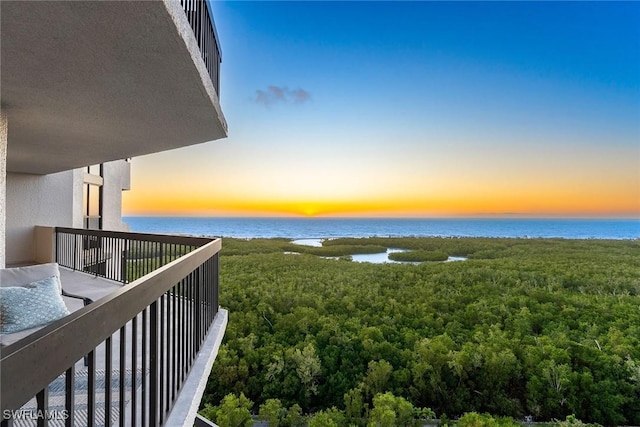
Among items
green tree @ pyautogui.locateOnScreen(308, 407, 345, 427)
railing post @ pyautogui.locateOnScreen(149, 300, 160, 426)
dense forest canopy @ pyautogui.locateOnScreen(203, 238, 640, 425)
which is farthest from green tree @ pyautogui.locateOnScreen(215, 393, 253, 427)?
railing post @ pyautogui.locateOnScreen(149, 300, 160, 426)

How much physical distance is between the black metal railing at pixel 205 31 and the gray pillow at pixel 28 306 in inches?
90.2

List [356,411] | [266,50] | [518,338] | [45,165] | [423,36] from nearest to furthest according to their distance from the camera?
[45,165]
[356,411]
[518,338]
[423,36]
[266,50]

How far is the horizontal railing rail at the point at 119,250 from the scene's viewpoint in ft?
15.3

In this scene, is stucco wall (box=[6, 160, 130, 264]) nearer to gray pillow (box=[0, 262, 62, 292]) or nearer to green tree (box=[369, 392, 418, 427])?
gray pillow (box=[0, 262, 62, 292])

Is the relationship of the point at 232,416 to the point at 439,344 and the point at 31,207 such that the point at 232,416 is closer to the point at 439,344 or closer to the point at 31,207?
the point at 439,344

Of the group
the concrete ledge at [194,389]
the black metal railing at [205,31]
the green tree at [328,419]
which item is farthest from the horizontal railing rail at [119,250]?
the green tree at [328,419]

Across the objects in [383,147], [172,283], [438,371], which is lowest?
[438,371]

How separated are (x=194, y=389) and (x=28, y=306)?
4.55 ft

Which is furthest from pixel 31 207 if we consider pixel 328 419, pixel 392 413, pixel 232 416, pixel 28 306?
pixel 392 413

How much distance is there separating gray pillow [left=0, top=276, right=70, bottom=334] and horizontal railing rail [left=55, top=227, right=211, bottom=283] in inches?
56.8

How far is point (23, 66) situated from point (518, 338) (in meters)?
11.0

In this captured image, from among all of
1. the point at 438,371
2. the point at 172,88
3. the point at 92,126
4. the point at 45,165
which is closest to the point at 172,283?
the point at 172,88

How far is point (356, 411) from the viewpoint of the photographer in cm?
720

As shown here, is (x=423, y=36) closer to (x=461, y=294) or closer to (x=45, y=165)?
(x=461, y=294)
